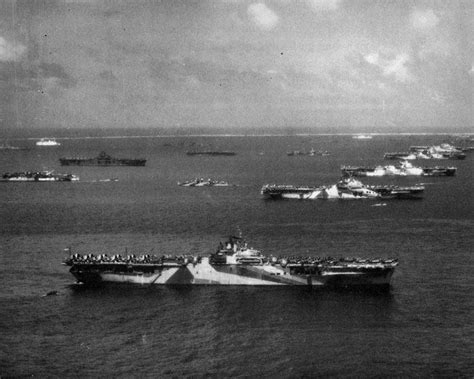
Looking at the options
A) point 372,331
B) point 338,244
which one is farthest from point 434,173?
point 372,331

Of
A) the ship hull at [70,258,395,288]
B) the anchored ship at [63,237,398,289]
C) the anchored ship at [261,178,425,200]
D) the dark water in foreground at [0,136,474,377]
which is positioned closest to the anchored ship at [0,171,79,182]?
the anchored ship at [261,178,425,200]

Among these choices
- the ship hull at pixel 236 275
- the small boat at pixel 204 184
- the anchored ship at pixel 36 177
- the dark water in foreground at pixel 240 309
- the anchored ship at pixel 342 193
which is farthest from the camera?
the anchored ship at pixel 36 177

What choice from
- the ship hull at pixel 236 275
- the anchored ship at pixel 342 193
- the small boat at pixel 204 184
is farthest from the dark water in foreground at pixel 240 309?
the small boat at pixel 204 184

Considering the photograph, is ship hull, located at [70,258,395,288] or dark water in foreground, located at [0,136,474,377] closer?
dark water in foreground, located at [0,136,474,377]

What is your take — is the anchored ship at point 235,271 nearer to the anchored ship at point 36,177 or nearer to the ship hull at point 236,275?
the ship hull at point 236,275

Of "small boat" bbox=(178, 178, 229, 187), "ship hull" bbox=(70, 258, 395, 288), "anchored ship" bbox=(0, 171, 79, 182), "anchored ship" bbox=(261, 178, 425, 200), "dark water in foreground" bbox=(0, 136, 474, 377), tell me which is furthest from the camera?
"anchored ship" bbox=(0, 171, 79, 182)

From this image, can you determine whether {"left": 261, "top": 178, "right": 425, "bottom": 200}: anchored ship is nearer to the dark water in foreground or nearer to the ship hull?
the dark water in foreground

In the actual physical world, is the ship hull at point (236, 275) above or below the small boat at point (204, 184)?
below

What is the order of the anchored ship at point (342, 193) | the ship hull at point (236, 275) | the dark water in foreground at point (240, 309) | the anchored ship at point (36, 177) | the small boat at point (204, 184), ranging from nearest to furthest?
the dark water in foreground at point (240, 309) → the ship hull at point (236, 275) → the anchored ship at point (342, 193) → the small boat at point (204, 184) → the anchored ship at point (36, 177)
